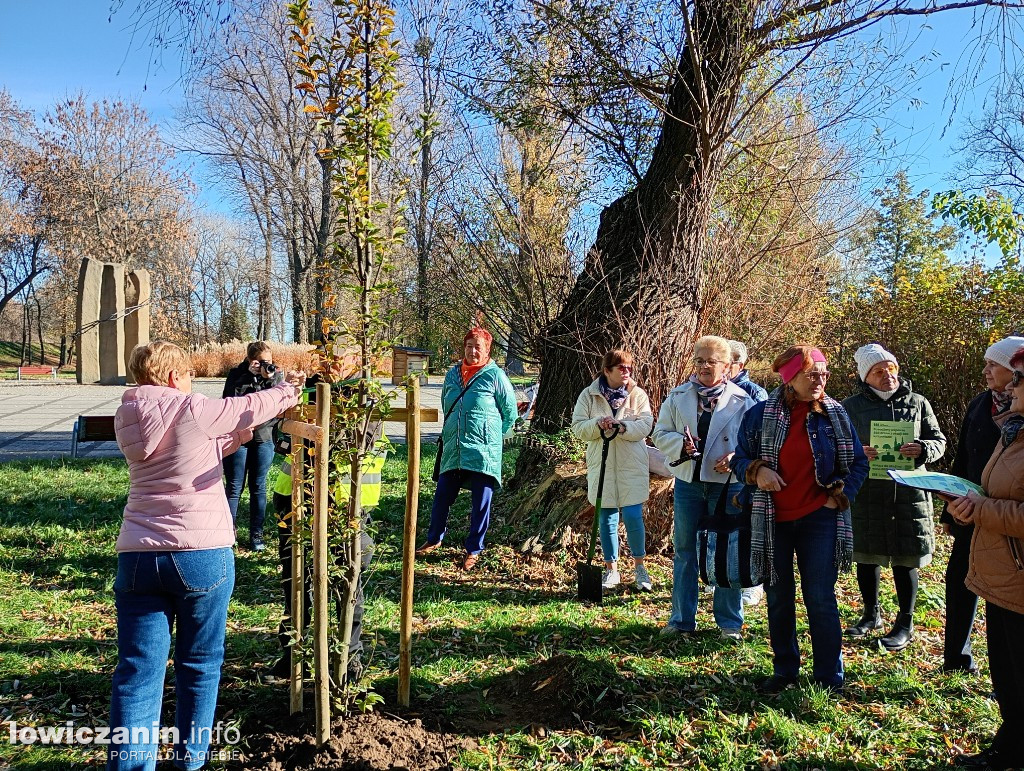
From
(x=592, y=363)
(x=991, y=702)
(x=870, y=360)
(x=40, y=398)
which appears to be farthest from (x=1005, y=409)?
(x=40, y=398)

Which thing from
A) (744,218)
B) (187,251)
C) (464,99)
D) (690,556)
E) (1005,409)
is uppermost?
(187,251)

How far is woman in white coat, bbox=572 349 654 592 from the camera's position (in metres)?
5.36

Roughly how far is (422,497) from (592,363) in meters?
2.72

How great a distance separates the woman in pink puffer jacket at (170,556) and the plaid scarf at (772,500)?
2.51m

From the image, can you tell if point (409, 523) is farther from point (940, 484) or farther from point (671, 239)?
point (671, 239)

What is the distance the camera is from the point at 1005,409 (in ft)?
12.5

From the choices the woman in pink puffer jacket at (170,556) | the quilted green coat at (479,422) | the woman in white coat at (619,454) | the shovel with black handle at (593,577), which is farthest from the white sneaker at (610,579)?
the woman in pink puffer jacket at (170,556)

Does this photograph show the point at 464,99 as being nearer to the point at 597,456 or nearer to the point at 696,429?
the point at 597,456

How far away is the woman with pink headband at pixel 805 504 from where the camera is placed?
12.3 feet

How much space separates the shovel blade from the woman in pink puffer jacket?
288 centimetres

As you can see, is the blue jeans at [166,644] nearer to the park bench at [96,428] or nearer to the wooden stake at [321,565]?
the wooden stake at [321,565]

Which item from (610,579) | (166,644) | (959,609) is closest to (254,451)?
(610,579)

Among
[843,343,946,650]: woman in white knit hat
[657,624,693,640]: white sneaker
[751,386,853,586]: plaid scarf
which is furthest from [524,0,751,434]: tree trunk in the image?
[751,386,853,586]: plaid scarf
